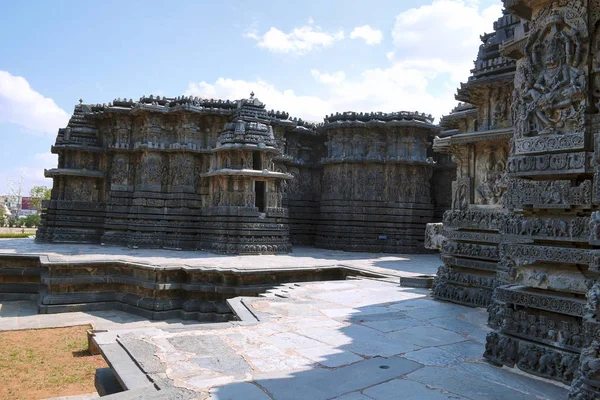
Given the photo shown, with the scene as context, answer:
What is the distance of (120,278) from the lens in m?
13.0

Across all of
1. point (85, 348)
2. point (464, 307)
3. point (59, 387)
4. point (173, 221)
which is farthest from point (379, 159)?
point (59, 387)

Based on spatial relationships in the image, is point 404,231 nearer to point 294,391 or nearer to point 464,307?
point 464,307

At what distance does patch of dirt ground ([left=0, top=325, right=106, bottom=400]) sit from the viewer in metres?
6.85

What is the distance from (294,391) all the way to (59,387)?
5.11m

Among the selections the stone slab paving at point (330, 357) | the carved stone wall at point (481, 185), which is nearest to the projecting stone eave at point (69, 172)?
the stone slab paving at point (330, 357)

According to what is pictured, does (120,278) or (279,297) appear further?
(120,278)

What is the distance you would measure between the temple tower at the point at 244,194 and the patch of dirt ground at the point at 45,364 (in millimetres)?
8161

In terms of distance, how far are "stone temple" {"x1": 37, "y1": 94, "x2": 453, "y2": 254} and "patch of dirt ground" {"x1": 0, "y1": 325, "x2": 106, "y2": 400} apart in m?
8.49

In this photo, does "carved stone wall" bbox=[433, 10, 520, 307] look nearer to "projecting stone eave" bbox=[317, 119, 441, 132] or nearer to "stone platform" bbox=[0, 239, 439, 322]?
"stone platform" bbox=[0, 239, 439, 322]

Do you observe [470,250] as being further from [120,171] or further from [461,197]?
[120,171]

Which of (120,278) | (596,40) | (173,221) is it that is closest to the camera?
(596,40)

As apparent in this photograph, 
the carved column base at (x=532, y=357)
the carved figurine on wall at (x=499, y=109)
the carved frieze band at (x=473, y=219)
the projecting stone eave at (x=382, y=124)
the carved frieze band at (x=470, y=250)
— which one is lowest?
the carved column base at (x=532, y=357)

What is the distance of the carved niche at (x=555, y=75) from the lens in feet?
14.1

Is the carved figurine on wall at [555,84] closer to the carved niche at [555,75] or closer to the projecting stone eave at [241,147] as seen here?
the carved niche at [555,75]
